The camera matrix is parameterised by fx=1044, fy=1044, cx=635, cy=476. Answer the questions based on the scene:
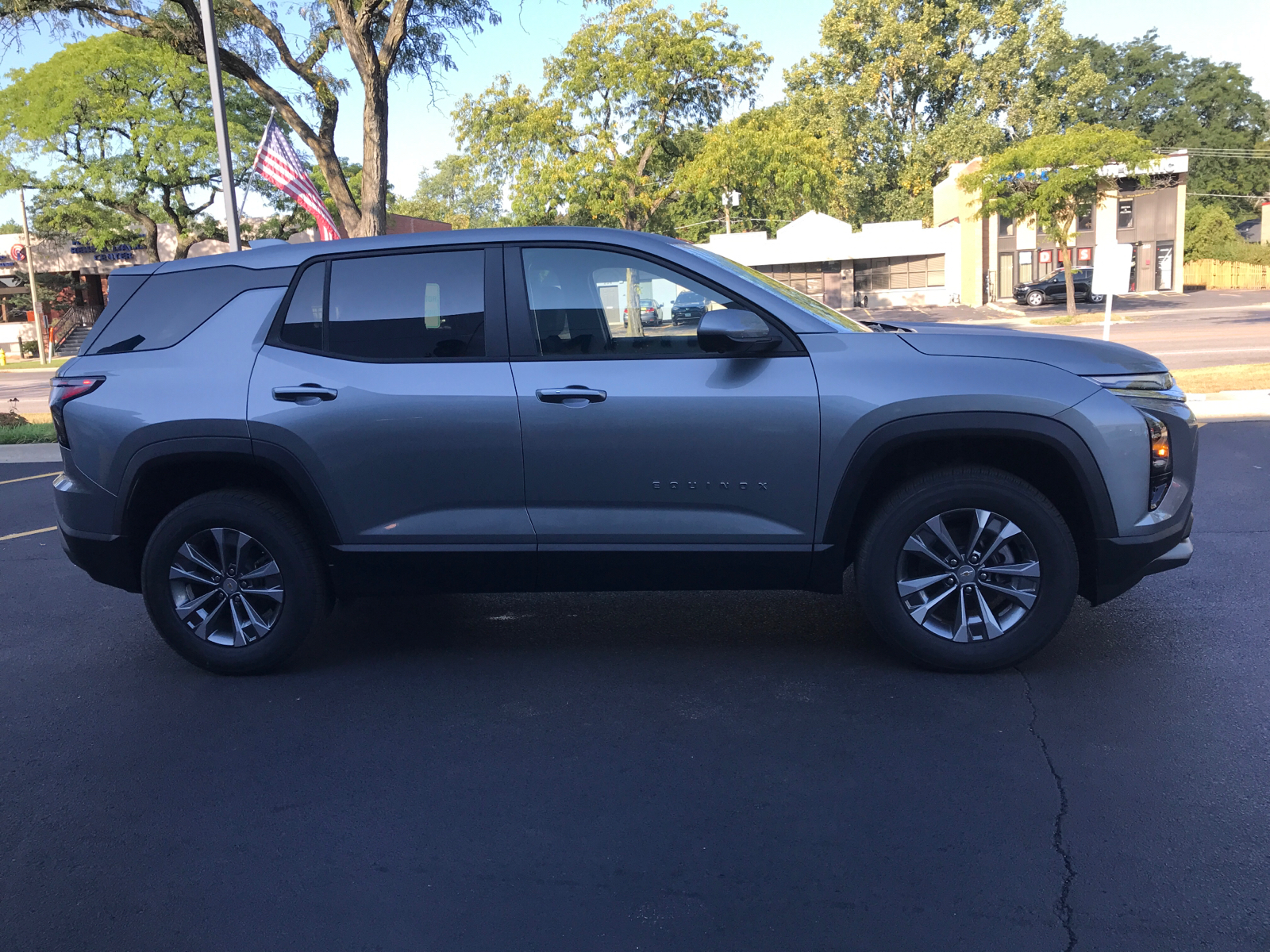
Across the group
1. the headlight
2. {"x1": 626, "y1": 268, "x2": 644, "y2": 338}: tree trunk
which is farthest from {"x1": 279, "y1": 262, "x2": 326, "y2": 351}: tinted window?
the headlight

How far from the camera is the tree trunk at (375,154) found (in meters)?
13.5

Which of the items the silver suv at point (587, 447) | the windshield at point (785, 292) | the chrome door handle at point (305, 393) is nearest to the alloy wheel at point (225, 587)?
the silver suv at point (587, 447)

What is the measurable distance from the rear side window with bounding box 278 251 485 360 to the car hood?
1.83 m

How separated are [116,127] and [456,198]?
11876cm

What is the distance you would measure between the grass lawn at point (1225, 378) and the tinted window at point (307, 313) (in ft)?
39.5

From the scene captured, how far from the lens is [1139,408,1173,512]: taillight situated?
161 inches

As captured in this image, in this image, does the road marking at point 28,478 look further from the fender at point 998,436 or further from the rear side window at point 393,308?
the fender at point 998,436

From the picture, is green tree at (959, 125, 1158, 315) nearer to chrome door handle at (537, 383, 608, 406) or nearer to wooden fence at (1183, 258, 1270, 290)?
wooden fence at (1183, 258, 1270, 290)

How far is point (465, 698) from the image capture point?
4.36 metres

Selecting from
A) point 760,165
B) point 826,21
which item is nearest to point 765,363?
point 760,165

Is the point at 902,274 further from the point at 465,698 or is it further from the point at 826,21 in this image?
the point at 465,698

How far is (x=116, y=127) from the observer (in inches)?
1537

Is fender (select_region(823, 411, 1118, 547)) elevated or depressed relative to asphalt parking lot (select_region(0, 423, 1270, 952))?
elevated

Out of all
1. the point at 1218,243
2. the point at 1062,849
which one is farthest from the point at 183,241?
the point at 1218,243
